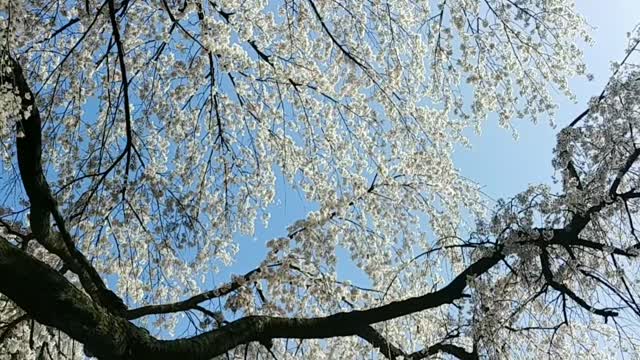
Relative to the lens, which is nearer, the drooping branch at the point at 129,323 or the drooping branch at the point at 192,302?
the drooping branch at the point at 129,323

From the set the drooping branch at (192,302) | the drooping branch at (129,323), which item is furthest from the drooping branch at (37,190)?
the drooping branch at (129,323)

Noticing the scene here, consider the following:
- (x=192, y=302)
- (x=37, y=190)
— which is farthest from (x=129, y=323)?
(x=37, y=190)

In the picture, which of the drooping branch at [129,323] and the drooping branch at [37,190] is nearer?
the drooping branch at [129,323]

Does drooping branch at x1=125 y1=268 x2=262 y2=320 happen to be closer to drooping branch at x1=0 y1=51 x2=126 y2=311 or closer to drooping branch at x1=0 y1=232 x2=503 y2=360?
drooping branch at x1=0 y1=51 x2=126 y2=311

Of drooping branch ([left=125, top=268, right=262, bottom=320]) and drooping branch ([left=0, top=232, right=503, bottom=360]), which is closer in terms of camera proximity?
drooping branch ([left=0, top=232, right=503, bottom=360])

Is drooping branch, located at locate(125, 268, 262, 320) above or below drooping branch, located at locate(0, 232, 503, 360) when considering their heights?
above

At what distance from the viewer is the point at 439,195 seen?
5887mm

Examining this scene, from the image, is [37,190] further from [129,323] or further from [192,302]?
[129,323]

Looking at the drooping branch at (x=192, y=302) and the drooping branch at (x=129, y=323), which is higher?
the drooping branch at (x=192, y=302)

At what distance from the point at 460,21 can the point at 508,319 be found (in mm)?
2388

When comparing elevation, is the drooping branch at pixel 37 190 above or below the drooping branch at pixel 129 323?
above

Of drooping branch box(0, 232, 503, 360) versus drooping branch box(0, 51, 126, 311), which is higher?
drooping branch box(0, 51, 126, 311)

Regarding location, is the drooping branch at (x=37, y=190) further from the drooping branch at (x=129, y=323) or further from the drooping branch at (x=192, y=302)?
the drooping branch at (x=129, y=323)

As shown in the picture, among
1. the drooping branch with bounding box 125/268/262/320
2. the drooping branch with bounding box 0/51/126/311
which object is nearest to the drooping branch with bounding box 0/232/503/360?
the drooping branch with bounding box 125/268/262/320
